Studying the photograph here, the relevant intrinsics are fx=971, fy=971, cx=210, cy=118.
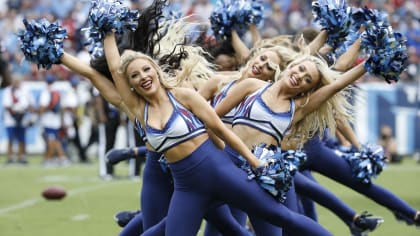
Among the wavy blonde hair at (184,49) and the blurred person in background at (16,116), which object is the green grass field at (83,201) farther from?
the wavy blonde hair at (184,49)

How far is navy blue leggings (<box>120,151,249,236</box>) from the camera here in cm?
597

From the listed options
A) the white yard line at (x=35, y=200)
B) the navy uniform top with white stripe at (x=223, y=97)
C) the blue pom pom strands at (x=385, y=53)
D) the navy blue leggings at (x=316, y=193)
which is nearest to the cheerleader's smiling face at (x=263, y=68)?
the navy uniform top with white stripe at (x=223, y=97)

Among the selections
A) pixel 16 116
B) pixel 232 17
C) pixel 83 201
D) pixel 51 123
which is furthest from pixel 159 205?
pixel 16 116

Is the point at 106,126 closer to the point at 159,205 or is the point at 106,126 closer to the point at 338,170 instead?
the point at 338,170

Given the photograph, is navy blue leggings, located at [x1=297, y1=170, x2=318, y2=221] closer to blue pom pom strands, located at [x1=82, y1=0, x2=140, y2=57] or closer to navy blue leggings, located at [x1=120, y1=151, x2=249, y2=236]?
navy blue leggings, located at [x1=120, y1=151, x2=249, y2=236]

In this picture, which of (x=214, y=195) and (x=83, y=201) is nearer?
(x=214, y=195)

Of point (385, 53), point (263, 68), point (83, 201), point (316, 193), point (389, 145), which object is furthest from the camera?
point (389, 145)

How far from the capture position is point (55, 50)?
18.5ft

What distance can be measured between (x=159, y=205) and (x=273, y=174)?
3.35ft

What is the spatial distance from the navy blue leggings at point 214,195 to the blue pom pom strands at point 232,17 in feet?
8.93

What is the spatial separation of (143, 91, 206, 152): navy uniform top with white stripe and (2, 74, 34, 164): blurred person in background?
10.6 m

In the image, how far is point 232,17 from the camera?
7.89m

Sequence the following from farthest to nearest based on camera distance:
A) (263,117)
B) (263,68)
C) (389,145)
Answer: (389,145) → (263,68) → (263,117)

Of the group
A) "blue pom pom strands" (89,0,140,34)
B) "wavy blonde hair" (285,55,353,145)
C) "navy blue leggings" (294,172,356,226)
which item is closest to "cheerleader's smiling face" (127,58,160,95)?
"blue pom pom strands" (89,0,140,34)
